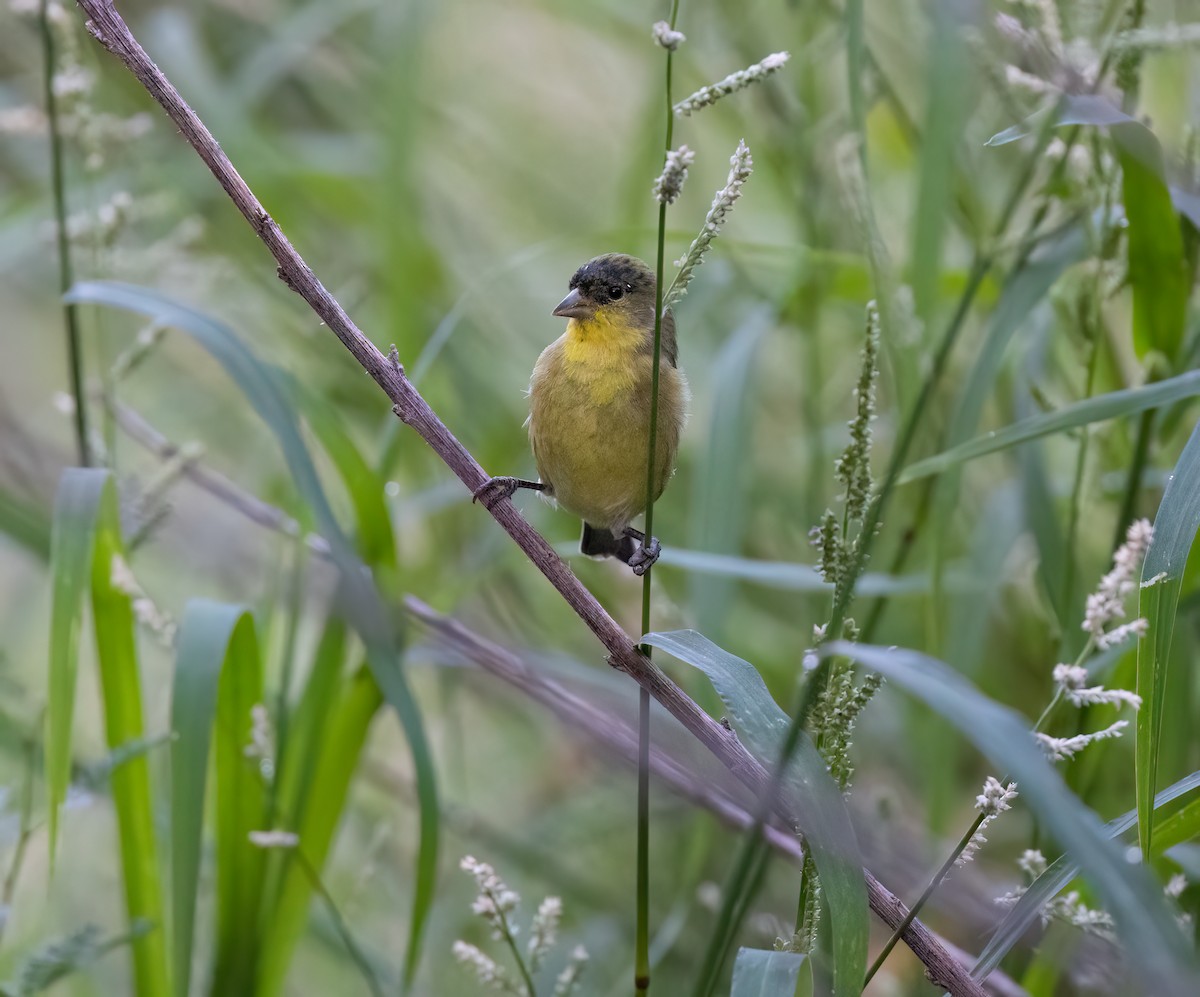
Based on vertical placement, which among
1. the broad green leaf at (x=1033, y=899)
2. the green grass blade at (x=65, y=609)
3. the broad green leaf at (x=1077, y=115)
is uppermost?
the broad green leaf at (x=1077, y=115)

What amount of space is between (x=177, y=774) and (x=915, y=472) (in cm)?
115

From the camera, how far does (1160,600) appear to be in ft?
4.61

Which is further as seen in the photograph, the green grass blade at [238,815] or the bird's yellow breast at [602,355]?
the bird's yellow breast at [602,355]

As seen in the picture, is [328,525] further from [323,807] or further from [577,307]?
[577,307]

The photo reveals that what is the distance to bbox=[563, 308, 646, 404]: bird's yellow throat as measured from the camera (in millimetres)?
2469

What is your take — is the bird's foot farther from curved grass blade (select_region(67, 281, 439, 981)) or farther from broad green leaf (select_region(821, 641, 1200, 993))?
broad green leaf (select_region(821, 641, 1200, 993))

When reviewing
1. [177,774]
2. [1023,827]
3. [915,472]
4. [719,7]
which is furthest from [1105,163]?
[177,774]

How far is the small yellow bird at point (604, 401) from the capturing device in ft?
7.98

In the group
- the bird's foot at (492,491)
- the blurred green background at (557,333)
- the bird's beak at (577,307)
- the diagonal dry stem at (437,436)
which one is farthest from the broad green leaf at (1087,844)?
the bird's beak at (577,307)

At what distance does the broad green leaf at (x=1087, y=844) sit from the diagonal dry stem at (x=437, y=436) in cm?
28

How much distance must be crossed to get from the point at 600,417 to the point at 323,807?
0.88 m

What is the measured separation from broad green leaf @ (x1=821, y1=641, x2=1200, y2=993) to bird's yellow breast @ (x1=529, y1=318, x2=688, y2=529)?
1265 millimetres

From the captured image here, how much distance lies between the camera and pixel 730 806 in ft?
6.48

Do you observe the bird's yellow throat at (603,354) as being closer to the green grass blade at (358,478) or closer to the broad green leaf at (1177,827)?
the green grass blade at (358,478)
